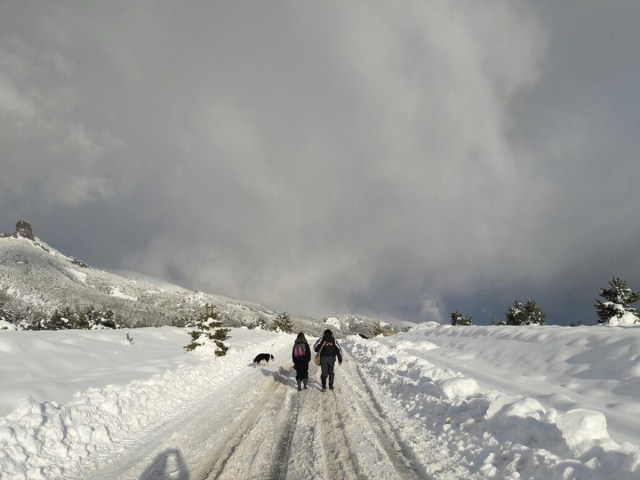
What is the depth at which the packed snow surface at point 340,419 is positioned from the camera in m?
5.62

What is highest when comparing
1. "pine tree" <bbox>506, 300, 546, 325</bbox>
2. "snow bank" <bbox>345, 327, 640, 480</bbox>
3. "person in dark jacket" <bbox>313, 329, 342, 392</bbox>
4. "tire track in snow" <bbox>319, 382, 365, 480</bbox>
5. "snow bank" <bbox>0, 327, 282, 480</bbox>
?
"pine tree" <bbox>506, 300, 546, 325</bbox>

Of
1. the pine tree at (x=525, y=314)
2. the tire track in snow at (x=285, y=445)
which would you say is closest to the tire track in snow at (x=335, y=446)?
the tire track in snow at (x=285, y=445)

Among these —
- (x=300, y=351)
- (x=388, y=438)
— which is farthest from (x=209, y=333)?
(x=388, y=438)

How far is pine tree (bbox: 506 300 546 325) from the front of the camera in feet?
184

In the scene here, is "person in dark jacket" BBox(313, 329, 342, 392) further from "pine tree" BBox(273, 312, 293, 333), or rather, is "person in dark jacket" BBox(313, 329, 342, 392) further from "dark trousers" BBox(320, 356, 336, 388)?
"pine tree" BBox(273, 312, 293, 333)

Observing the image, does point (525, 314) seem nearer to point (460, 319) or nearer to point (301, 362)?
point (460, 319)

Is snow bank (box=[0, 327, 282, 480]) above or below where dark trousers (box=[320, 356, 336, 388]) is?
below

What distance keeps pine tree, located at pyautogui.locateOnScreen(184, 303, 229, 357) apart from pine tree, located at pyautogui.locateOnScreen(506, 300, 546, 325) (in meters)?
49.8

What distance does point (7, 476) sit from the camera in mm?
5766

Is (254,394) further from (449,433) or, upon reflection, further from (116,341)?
(116,341)

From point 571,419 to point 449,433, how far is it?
2277 mm

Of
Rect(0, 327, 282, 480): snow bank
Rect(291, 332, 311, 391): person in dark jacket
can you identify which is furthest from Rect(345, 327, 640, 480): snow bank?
Rect(0, 327, 282, 480): snow bank

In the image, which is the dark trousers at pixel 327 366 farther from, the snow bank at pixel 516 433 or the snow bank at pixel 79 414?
the snow bank at pixel 79 414

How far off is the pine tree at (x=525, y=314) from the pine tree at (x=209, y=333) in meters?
49.8
